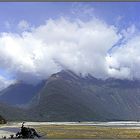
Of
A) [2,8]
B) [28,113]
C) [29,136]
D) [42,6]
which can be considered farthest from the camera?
[28,113]

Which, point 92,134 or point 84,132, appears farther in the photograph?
point 84,132

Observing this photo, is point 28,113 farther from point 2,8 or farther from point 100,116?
point 2,8

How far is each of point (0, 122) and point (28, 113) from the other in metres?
92.5

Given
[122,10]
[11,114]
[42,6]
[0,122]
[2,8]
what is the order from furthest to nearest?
[11,114] → [0,122] → [122,10] → [2,8] → [42,6]

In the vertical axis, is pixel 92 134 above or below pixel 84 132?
below

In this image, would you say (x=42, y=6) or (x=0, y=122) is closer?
(x=42, y=6)

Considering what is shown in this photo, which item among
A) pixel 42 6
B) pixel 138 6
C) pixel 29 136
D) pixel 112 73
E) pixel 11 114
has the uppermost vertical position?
pixel 112 73

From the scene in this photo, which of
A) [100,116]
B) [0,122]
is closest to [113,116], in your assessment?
[100,116]

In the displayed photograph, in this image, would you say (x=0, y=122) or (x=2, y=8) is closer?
(x=2, y=8)

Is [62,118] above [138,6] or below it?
above

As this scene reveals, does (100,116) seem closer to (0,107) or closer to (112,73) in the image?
(112,73)

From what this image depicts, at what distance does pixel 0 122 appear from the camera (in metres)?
96.4

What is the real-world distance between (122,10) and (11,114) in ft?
406

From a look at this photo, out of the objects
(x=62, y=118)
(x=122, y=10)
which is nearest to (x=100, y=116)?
(x=62, y=118)
